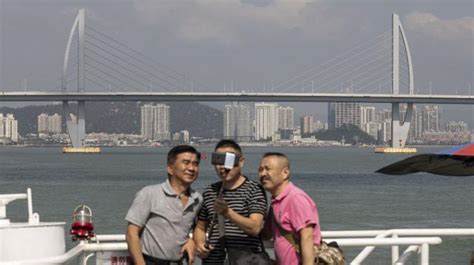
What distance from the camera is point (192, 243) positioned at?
167 inches

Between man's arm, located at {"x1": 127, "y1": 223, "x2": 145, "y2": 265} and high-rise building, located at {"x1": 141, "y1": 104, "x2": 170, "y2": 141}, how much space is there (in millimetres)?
166633

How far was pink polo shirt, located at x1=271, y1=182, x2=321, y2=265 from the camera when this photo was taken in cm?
404

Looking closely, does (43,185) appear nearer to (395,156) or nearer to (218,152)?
(218,152)

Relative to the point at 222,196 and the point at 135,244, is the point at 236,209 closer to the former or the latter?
the point at 222,196

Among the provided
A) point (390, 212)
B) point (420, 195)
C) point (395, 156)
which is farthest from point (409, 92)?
point (390, 212)

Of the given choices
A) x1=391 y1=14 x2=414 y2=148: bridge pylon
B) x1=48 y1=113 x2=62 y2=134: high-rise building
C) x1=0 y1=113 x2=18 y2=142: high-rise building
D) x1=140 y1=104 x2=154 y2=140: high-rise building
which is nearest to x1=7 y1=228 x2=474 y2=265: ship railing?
x1=391 y1=14 x2=414 y2=148: bridge pylon

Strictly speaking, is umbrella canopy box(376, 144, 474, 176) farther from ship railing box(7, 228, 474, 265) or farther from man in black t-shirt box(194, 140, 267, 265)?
man in black t-shirt box(194, 140, 267, 265)

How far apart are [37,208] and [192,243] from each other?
85.0 ft

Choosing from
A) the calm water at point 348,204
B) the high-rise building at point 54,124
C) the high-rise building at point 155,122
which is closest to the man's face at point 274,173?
the calm water at point 348,204

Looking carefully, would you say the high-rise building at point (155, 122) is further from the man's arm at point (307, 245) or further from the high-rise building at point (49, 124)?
the man's arm at point (307, 245)

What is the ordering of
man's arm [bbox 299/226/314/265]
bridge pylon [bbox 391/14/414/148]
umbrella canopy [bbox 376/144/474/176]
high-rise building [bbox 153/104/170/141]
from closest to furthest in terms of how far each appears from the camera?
man's arm [bbox 299/226/314/265], umbrella canopy [bbox 376/144/474/176], bridge pylon [bbox 391/14/414/148], high-rise building [bbox 153/104/170/141]

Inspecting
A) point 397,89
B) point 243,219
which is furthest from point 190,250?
point 397,89

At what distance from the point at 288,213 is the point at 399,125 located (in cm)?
8180

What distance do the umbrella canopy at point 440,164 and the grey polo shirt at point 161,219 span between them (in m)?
1.74
